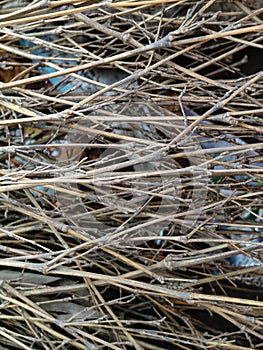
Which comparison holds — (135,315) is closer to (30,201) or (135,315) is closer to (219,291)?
(219,291)

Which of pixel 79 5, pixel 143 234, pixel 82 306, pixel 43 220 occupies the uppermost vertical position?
pixel 79 5

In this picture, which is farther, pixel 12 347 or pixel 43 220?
pixel 12 347

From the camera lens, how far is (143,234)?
83 cm

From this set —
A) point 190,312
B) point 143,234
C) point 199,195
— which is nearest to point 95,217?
point 143,234

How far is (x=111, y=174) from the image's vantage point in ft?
2.12

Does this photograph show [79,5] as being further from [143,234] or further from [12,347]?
[12,347]

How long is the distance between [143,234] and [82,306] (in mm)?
184

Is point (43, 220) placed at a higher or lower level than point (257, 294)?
higher

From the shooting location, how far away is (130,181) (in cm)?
71

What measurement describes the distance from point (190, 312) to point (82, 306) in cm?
24

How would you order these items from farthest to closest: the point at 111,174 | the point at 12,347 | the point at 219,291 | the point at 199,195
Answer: the point at 219,291 < the point at 12,347 < the point at 199,195 < the point at 111,174

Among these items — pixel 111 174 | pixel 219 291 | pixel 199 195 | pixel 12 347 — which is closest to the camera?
pixel 111 174

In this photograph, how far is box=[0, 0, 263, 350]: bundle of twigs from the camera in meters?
0.64

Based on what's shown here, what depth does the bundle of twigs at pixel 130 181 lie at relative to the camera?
64 cm
